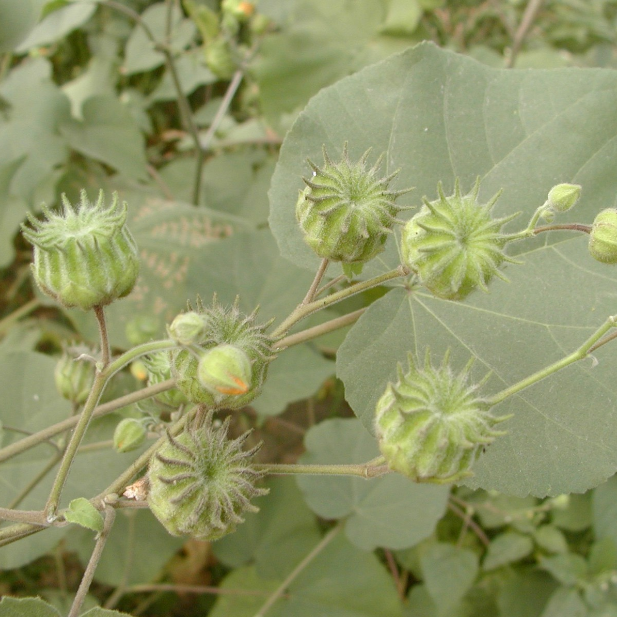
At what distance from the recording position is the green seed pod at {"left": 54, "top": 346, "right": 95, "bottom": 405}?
5.44ft

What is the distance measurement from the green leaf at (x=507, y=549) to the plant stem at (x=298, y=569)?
0.60 m

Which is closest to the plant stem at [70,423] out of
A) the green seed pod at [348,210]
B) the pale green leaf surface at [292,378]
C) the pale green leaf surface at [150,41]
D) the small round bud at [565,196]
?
the green seed pod at [348,210]

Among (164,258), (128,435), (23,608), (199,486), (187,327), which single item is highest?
(187,327)

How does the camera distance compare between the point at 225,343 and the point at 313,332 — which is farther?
the point at 313,332

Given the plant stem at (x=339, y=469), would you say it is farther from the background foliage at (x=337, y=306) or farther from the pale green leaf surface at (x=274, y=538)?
the pale green leaf surface at (x=274, y=538)

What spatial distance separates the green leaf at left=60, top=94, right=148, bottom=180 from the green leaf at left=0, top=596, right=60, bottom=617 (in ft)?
6.72

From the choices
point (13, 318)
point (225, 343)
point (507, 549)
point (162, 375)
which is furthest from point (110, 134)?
point (507, 549)

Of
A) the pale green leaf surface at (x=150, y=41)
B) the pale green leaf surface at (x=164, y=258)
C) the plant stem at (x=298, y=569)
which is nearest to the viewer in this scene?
the plant stem at (x=298, y=569)

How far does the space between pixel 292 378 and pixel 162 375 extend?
0.99 meters

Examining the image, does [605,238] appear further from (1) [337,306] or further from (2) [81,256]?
(1) [337,306]

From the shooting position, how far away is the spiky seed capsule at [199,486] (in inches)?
43.0

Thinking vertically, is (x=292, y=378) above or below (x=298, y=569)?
above

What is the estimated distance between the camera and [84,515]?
111cm

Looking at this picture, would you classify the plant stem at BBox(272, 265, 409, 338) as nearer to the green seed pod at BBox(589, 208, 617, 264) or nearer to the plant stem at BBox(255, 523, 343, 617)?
the green seed pod at BBox(589, 208, 617, 264)
